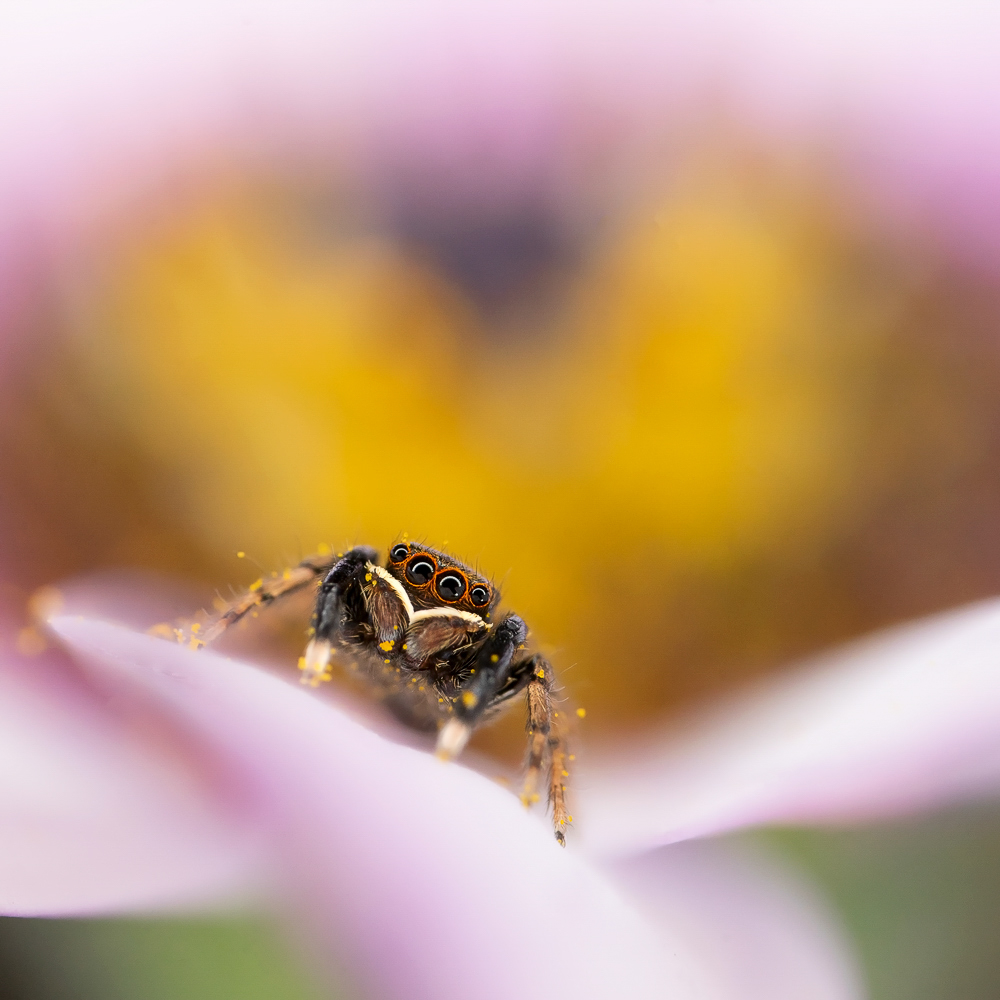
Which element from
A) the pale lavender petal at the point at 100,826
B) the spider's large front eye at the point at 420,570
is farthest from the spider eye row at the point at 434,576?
the pale lavender petal at the point at 100,826

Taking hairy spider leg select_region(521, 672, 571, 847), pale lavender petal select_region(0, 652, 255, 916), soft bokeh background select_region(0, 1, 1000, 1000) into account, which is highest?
soft bokeh background select_region(0, 1, 1000, 1000)

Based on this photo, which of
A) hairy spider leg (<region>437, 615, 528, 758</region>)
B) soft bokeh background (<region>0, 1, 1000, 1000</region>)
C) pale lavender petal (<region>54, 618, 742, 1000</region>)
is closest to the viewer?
pale lavender petal (<region>54, 618, 742, 1000</region>)

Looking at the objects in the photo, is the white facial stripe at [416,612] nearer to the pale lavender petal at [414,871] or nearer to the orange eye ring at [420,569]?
the orange eye ring at [420,569]

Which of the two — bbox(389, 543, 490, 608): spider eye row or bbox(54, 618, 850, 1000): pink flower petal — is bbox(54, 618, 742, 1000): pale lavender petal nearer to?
bbox(54, 618, 850, 1000): pink flower petal

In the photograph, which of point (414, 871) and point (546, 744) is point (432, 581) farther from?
point (414, 871)

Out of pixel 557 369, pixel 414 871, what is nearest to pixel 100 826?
pixel 414 871

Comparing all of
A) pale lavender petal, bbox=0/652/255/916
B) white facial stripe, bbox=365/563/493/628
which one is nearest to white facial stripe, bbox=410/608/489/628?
white facial stripe, bbox=365/563/493/628
